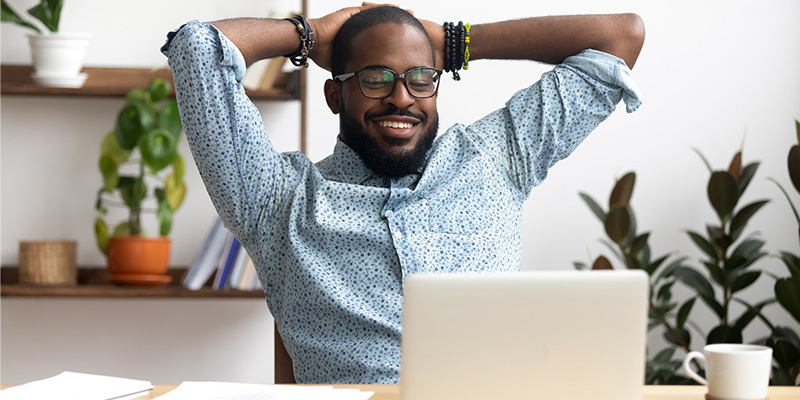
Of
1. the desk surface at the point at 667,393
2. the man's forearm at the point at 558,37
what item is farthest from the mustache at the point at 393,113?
the desk surface at the point at 667,393

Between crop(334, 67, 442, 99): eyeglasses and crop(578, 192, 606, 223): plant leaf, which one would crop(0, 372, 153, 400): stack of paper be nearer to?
crop(334, 67, 442, 99): eyeglasses

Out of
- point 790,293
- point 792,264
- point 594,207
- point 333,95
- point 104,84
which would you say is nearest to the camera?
point 333,95

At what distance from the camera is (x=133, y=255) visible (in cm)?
271

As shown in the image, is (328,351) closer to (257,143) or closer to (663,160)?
(257,143)

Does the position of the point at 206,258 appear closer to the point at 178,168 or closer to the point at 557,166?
the point at 178,168

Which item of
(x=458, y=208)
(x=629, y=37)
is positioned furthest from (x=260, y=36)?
(x=629, y=37)

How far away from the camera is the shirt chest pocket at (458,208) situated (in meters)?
1.72

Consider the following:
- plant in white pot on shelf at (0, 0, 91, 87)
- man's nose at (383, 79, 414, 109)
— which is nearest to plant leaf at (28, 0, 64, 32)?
plant in white pot on shelf at (0, 0, 91, 87)

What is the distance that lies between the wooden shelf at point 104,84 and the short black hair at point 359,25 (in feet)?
3.21

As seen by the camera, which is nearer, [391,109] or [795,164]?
[391,109]

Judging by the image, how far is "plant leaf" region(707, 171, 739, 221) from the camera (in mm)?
2607

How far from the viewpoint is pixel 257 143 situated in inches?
65.9

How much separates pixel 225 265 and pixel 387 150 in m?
1.13

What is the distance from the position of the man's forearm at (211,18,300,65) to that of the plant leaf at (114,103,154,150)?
1022mm
